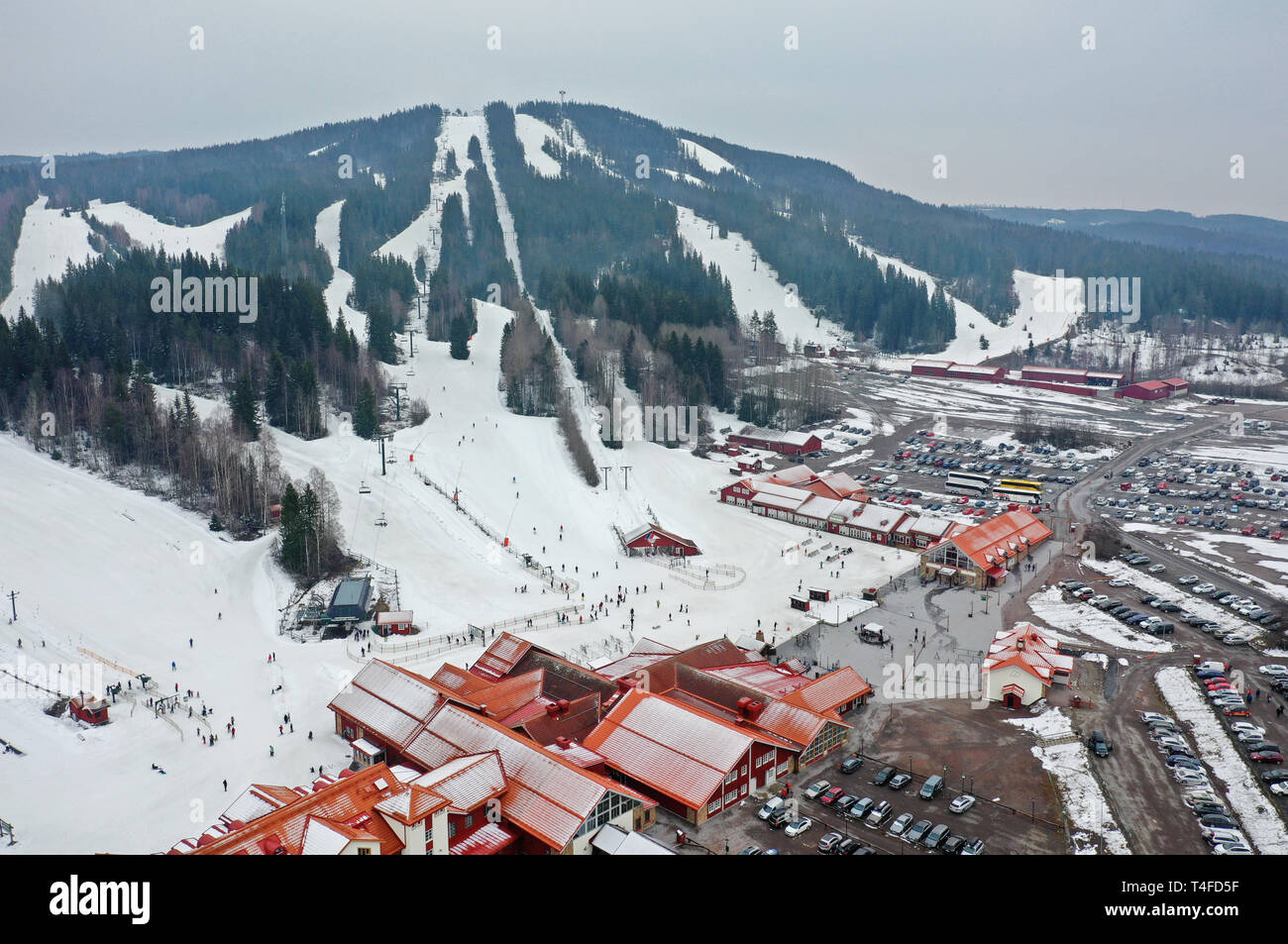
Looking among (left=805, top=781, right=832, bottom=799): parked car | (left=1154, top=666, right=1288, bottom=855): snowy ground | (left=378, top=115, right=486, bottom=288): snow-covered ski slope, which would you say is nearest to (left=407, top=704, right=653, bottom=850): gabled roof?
(left=805, top=781, right=832, bottom=799): parked car

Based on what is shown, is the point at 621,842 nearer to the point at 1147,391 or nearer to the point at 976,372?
the point at 1147,391

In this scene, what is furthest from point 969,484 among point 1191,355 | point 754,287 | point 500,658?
point 754,287

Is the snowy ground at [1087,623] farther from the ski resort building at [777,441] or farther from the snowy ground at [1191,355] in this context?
the snowy ground at [1191,355]

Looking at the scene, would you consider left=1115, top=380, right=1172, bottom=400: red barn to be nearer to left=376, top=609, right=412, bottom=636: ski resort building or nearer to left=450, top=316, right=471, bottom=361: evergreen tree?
left=450, top=316, right=471, bottom=361: evergreen tree

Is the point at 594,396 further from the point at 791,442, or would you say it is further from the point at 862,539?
the point at 862,539

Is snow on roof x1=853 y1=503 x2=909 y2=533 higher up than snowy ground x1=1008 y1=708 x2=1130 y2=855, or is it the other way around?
snow on roof x1=853 y1=503 x2=909 y2=533

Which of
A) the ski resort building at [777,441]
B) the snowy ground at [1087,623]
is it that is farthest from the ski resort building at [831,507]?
the ski resort building at [777,441]
